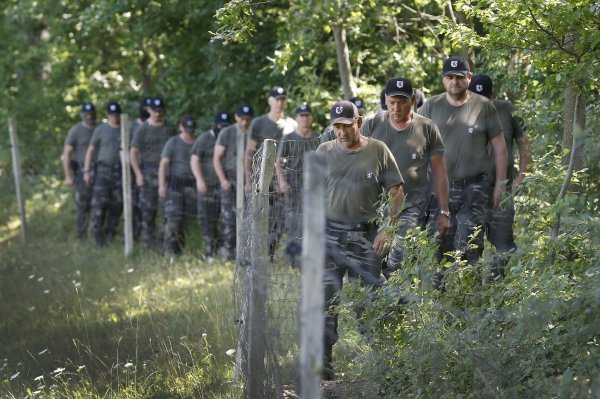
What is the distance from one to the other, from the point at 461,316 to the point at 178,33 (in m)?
11.7

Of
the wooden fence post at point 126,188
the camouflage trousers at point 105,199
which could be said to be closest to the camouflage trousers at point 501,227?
the wooden fence post at point 126,188

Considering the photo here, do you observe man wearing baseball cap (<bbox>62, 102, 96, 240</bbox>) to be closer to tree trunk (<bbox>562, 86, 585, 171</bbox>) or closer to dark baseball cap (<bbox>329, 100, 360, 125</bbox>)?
dark baseball cap (<bbox>329, 100, 360, 125</bbox>)

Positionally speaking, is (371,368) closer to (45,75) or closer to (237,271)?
(237,271)

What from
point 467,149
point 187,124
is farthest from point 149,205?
point 467,149

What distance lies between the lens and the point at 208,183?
51.7 ft

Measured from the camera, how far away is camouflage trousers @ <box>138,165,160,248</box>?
17359 mm

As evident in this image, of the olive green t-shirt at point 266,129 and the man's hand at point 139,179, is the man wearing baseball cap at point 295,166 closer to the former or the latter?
the olive green t-shirt at point 266,129

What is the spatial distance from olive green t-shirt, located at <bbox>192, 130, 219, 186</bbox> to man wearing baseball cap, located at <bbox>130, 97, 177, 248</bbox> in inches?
56.4

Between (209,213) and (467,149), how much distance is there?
21.1 feet

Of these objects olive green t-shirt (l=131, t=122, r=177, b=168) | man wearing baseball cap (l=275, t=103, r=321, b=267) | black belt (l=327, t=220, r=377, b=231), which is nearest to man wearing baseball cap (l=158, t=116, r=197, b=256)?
olive green t-shirt (l=131, t=122, r=177, b=168)

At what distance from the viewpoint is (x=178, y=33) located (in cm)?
1797

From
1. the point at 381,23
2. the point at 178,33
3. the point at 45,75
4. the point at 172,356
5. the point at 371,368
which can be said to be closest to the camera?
the point at 371,368

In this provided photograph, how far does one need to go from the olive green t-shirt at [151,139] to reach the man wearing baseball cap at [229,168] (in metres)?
2.06

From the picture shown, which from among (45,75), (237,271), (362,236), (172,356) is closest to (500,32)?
(362,236)
